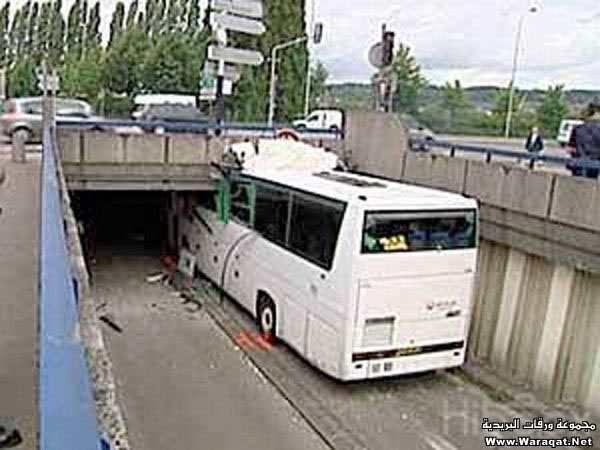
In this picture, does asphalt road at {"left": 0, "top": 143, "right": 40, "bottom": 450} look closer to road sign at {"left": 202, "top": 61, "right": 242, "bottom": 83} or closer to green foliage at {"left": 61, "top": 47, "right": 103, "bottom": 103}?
road sign at {"left": 202, "top": 61, "right": 242, "bottom": 83}

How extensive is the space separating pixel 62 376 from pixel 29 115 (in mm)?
24286

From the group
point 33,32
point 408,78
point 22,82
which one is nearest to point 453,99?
point 408,78

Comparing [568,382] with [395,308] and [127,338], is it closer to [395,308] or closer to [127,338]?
[395,308]

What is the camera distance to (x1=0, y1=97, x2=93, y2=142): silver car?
77.9 feet

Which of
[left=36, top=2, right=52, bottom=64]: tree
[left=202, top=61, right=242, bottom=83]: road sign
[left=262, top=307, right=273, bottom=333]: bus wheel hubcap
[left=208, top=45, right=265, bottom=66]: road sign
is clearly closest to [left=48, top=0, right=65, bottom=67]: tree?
[left=36, top=2, right=52, bottom=64]: tree

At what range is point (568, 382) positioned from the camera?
10.6m

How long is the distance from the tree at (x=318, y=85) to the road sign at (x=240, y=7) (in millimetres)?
36262

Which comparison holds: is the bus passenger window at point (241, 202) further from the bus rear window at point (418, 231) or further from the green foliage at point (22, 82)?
the green foliage at point (22, 82)

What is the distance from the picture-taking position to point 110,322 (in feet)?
44.4

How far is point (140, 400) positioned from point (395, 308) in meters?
3.79

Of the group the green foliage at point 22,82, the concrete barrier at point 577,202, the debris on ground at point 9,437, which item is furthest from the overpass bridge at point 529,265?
the green foliage at point 22,82

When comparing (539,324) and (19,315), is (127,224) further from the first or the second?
(19,315)

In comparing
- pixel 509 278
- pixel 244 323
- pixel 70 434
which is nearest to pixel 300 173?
pixel 244 323

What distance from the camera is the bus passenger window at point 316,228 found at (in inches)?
411
